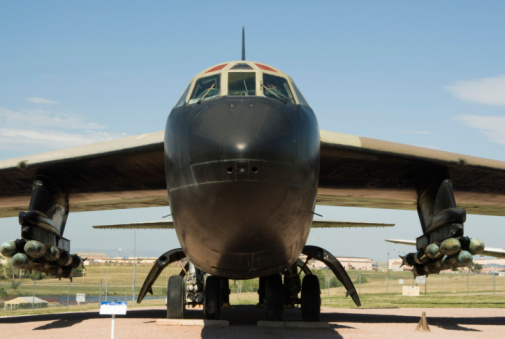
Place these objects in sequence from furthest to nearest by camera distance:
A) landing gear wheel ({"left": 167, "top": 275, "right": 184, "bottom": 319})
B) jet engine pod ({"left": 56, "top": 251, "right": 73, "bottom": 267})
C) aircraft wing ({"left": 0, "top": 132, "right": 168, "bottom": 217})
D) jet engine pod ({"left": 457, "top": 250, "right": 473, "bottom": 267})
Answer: landing gear wheel ({"left": 167, "top": 275, "right": 184, "bottom": 319}), jet engine pod ({"left": 56, "top": 251, "right": 73, "bottom": 267}), aircraft wing ({"left": 0, "top": 132, "right": 168, "bottom": 217}), jet engine pod ({"left": 457, "top": 250, "right": 473, "bottom": 267})

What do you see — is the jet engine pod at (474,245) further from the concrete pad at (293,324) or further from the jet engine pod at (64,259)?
the jet engine pod at (64,259)

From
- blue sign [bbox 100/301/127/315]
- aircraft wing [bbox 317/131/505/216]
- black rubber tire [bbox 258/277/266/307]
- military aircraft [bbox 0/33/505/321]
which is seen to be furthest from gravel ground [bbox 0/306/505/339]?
aircraft wing [bbox 317/131/505/216]

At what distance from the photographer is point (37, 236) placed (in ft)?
41.7

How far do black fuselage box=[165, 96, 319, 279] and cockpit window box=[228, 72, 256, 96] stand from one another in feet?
2.74

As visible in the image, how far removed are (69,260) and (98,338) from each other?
2.34 meters

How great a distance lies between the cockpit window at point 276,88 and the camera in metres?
10.1

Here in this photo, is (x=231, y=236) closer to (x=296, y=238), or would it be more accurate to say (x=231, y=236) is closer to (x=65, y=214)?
(x=296, y=238)

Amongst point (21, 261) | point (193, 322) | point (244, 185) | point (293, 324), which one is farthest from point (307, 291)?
Result: point (244, 185)

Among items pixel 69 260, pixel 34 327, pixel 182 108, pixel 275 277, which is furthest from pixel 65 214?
pixel 182 108

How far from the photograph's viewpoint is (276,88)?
10555 millimetres

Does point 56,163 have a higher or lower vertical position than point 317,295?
higher

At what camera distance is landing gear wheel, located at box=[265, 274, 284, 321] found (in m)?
13.1

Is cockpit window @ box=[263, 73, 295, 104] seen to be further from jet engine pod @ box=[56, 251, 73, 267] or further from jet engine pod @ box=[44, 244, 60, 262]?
jet engine pod @ box=[56, 251, 73, 267]

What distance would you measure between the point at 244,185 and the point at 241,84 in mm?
2759
